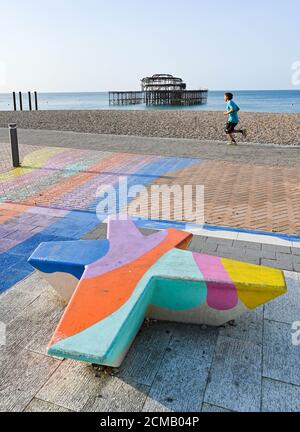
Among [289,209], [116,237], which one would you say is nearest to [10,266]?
[116,237]

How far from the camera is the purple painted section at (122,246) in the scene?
11.4 ft

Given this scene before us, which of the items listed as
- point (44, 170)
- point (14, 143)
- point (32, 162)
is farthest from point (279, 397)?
point (32, 162)

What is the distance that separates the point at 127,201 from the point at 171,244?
134 inches

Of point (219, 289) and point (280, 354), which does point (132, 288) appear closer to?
point (219, 289)

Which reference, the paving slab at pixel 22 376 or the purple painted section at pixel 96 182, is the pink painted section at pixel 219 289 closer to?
the paving slab at pixel 22 376

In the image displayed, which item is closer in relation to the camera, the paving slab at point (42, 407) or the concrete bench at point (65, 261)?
the paving slab at point (42, 407)

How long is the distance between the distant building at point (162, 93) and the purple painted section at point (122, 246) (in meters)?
66.8

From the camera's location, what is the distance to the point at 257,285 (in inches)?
123

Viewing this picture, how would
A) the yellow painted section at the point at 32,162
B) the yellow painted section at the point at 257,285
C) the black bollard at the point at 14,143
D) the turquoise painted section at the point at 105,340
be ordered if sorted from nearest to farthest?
the turquoise painted section at the point at 105,340
the yellow painted section at the point at 257,285
the yellow painted section at the point at 32,162
the black bollard at the point at 14,143

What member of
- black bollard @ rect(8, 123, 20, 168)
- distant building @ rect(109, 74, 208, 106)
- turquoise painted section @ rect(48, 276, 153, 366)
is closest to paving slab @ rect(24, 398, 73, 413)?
turquoise painted section @ rect(48, 276, 153, 366)

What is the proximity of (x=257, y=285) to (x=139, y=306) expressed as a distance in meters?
0.95

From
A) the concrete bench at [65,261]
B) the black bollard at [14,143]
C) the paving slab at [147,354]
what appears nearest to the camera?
the paving slab at [147,354]

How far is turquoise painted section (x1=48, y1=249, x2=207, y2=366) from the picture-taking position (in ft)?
8.42

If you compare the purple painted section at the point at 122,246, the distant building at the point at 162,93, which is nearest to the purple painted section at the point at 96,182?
the purple painted section at the point at 122,246
